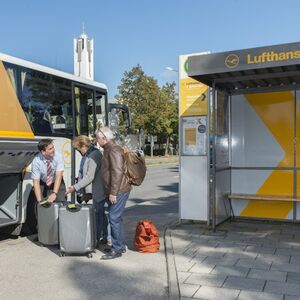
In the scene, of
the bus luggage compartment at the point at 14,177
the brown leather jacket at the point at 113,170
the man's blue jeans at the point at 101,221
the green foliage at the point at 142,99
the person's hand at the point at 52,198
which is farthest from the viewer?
the green foliage at the point at 142,99

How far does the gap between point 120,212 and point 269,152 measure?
3808 mm

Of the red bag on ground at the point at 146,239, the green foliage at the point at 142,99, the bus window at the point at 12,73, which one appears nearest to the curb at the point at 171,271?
the red bag on ground at the point at 146,239

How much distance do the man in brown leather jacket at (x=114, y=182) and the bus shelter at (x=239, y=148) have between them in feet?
7.41

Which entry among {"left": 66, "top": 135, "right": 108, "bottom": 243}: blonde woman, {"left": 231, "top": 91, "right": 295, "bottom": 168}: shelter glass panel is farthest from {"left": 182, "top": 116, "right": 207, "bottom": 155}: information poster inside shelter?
{"left": 66, "top": 135, "right": 108, "bottom": 243}: blonde woman

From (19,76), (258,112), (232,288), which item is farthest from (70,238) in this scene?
(258,112)

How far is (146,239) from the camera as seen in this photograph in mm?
6762

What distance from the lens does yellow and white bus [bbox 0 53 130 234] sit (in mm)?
7363

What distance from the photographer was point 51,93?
28.5ft

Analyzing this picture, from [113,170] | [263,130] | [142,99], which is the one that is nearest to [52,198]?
[113,170]

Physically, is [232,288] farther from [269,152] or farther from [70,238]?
[269,152]

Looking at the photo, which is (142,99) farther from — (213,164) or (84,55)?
(213,164)

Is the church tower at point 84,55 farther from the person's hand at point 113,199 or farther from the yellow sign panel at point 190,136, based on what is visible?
the person's hand at point 113,199

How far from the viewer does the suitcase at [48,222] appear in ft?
22.8

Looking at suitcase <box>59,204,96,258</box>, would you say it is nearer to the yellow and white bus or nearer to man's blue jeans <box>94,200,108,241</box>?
man's blue jeans <box>94,200,108,241</box>
